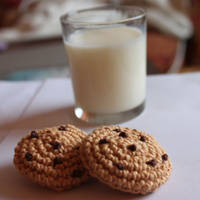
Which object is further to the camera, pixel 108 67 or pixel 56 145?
pixel 108 67

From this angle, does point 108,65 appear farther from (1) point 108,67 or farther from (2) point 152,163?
(2) point 152,163

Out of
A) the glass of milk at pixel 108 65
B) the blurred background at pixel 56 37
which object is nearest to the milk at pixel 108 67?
the glass of milk at pixel 108 65

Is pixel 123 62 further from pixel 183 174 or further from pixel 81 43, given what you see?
pixel 183 174

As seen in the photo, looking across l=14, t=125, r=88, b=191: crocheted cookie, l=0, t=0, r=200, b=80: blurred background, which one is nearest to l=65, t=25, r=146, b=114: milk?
l=14, t=125, r=88, b=191: crocheted cookie

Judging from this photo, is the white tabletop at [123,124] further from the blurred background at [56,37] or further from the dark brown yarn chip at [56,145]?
the blurred background at [56,37]

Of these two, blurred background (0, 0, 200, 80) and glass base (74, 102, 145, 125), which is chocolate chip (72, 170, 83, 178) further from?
blurred background (0, 0, 200, 80)

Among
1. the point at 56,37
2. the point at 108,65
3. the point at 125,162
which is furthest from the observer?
the point at 56,37

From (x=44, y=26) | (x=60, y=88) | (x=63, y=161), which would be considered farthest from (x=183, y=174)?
(x=44, y=26)

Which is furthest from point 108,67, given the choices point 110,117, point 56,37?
point 56,37
